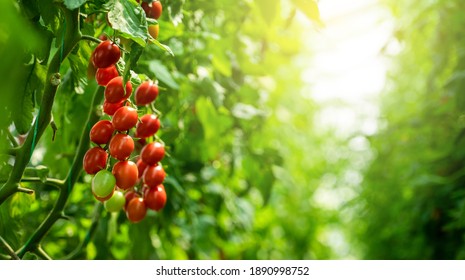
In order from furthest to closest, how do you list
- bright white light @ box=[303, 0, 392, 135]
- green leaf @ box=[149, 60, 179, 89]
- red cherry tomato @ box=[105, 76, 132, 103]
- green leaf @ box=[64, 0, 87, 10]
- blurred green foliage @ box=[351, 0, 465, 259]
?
bright white light @ box=[303, 0, 392, 135], blurred green foliage @ box=[351, 0, 465, 259], green leaf @ box=[149, 60, 179, 89], red cherry tomato @ box=[105, 76, 132, 103], green leaf @ box=[64, 0, 87, 10]

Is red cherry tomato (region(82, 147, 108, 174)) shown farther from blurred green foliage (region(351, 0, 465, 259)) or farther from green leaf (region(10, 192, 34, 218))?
blurred green foliage (region(351, 0, 465, 259))

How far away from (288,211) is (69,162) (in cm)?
194

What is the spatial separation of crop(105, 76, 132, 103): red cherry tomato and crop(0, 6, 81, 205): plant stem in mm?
46

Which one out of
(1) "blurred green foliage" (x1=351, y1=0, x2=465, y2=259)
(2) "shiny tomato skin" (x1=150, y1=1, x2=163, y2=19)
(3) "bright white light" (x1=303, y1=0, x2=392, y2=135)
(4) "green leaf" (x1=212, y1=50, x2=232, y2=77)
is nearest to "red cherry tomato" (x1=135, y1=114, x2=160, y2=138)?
(2) "shiny tomato skin" (x1=150, y1=1, x2=163, y2=19)

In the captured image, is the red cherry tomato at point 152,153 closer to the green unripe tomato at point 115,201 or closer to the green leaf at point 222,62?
the green unripe tomato at point 115,201

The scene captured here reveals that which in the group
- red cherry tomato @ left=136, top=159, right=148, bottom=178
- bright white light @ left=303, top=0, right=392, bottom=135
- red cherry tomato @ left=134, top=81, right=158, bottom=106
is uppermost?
bright white light @ left=303, top=0, right=392, bottom=135

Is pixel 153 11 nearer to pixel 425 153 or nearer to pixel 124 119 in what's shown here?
pixel 124 119

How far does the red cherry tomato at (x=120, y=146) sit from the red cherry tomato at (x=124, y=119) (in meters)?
0.01

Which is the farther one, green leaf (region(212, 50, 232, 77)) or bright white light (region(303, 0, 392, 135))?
bright white light (region(303, 0, 392, 135))

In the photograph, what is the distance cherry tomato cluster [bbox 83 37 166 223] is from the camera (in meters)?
0.52

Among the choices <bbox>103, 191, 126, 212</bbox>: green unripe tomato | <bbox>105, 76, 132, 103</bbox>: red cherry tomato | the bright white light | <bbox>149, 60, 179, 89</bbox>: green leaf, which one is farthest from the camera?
the bright white light

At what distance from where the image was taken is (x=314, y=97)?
324 cm
